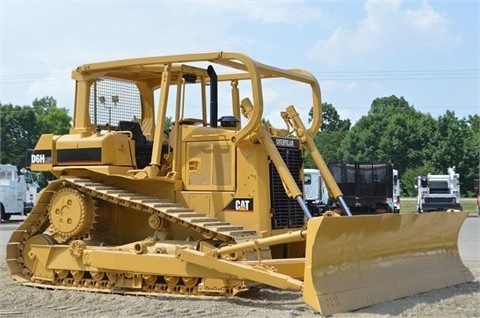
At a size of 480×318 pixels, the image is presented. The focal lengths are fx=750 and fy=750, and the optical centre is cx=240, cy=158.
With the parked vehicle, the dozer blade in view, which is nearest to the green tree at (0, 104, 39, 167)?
the parked vehicle

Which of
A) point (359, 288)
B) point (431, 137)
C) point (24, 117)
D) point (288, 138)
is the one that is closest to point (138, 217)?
point (288, 138)

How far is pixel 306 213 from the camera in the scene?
394 inches

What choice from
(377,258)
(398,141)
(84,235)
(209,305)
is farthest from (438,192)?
(398,141)

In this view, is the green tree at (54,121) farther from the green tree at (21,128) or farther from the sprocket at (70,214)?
the sprocket at (70,214)

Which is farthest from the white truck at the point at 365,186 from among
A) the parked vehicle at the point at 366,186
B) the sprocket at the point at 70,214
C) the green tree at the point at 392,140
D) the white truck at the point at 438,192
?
the green tree at the point at 392,140

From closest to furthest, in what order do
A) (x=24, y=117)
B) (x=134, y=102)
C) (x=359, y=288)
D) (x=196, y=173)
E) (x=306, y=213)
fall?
1. (x=359, y=288)
2. (x=306, y=213)
3. (x=196, y=173)
4. (x=134, y=102)
5. (x=24, y=117)

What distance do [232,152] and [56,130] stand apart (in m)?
63.0

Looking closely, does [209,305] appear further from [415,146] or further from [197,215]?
[415,146]

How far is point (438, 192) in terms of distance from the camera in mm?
37125

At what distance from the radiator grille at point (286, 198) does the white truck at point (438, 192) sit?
26.2 metres

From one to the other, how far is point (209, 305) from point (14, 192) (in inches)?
976

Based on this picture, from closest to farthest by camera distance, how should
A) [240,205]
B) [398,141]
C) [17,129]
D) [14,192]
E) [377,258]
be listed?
[377,258], [240,205], [14,192], [17,129], [398,141]

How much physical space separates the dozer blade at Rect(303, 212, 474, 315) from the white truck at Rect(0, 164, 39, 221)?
23.3 metres

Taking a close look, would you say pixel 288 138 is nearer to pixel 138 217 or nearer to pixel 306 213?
pixel 306 213
